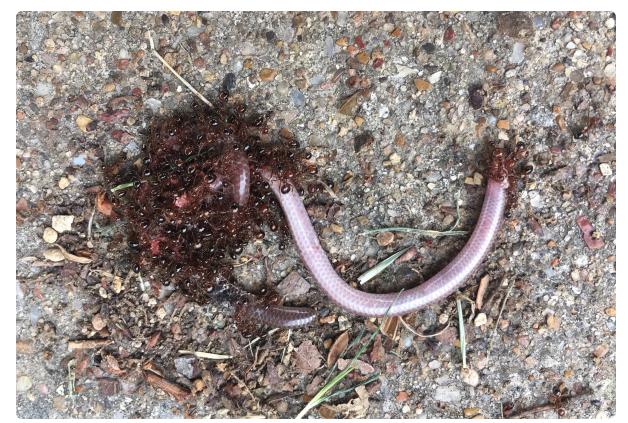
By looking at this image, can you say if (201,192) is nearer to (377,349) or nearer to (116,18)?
(116,18)

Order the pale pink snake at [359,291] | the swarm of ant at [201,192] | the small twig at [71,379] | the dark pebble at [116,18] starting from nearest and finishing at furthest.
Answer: the swarm of ant at [201,192]
the pale pink snake at [359,291]
the dark pebble at [116,18]
the small twig at [71,379]

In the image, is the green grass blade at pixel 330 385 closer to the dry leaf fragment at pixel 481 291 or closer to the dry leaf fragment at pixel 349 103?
the dry leaf fragment at pixel 481 291

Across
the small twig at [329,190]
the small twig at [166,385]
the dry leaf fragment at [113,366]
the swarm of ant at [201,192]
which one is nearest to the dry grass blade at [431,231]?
the small twig at [329,190]

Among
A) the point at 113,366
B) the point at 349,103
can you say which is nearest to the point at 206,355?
the point at 113,366

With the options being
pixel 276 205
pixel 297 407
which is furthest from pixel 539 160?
pixel 297 407

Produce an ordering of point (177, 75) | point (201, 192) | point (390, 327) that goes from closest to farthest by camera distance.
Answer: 1. point (201, 192)
2. point (177, 75)
3. point (390, 327)
